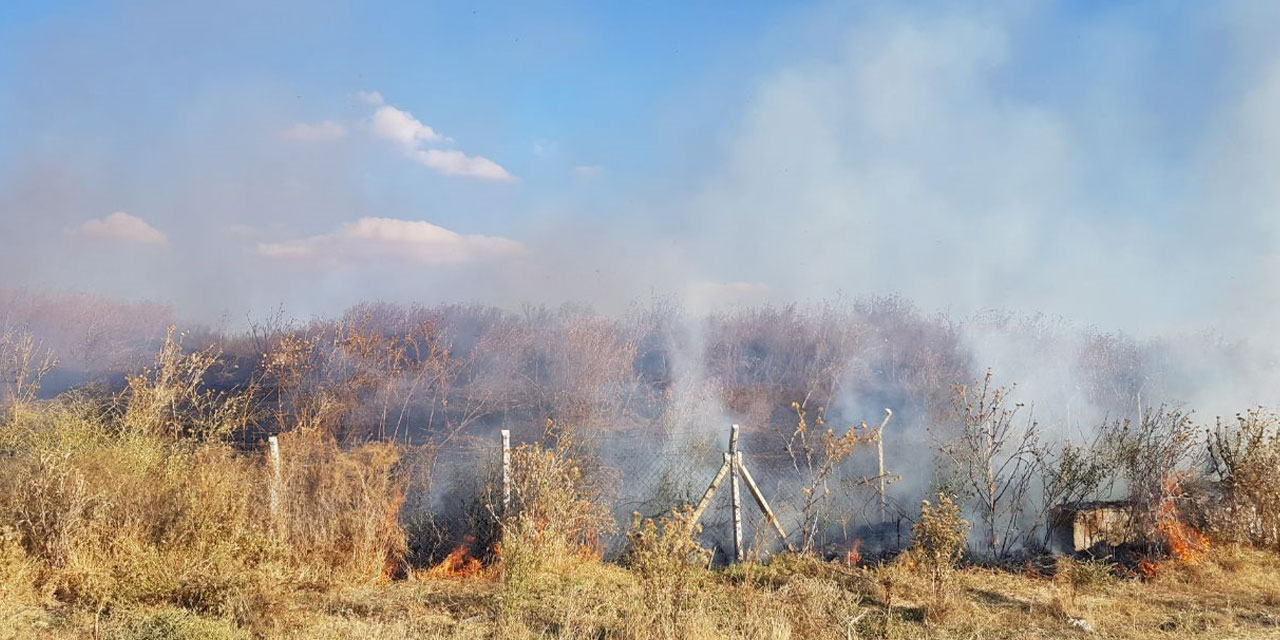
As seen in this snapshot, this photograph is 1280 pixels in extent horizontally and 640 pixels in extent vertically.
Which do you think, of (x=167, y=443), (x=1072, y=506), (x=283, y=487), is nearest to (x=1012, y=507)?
(x=1072, y=506)

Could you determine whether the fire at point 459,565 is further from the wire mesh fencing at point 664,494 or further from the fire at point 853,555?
the fire at point 853,555

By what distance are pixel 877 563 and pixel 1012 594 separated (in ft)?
5.99

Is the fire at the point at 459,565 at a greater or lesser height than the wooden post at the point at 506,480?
lesser

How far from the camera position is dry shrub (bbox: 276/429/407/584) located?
837 centimetres

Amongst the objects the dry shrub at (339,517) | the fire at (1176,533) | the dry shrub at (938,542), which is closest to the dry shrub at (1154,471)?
the fire at (1176,533)

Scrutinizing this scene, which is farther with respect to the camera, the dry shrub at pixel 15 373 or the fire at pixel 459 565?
the dry shrub at pixel 15 373

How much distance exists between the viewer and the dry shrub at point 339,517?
8367 millimetres

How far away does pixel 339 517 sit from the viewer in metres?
8.84

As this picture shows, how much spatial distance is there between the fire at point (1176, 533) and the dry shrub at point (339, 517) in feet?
31.4

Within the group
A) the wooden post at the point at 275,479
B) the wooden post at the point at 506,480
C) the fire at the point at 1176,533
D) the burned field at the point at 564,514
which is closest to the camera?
the burned field at the point at 564,514

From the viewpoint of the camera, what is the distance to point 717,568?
32.3 ft

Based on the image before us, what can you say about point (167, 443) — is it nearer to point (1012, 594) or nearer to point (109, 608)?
point (109, 608)

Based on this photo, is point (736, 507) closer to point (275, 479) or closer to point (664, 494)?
point (664, 494)

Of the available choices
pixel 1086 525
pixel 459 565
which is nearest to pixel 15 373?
pixel 459 565
